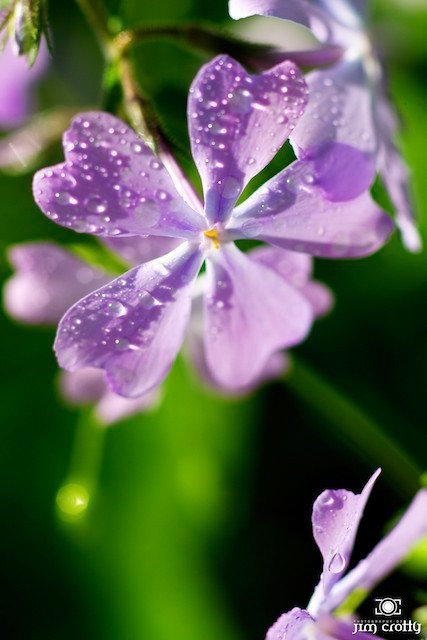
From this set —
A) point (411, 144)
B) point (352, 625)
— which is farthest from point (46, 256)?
point (411, 144)

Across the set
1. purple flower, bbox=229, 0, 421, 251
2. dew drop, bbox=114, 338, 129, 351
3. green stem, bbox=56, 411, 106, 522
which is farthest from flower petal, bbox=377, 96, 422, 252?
green stem, bbox=56, 411, 106, 522

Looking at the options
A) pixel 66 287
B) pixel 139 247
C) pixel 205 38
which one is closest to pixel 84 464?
pixel 66 287

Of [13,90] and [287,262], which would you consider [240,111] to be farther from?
[13,90]

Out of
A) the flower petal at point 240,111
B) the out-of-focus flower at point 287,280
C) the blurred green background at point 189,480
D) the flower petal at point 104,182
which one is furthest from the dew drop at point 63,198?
the blurred green background at point 189,480

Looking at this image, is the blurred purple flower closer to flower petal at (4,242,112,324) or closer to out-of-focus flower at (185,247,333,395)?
flower petal at (4,242,112,324)

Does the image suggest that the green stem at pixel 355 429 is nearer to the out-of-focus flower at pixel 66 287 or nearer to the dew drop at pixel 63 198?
the out-of-focus flower at pixel 66 287

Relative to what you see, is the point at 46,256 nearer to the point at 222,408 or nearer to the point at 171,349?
the point at 171,349

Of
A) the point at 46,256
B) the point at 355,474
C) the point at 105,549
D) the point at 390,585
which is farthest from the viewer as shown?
the point at 105,549
